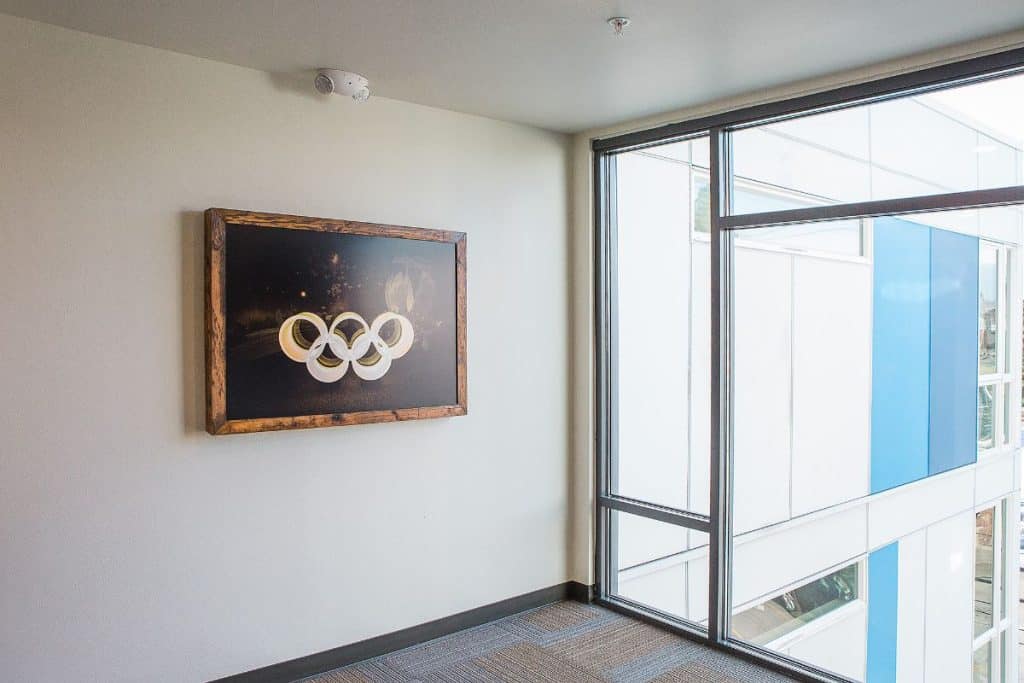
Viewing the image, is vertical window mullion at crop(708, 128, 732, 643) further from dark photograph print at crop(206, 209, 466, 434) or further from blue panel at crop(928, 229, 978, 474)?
dark photograph print at crop(206, 209, 466, 434)

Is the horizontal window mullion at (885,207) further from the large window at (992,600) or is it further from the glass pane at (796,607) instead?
the glass pane at (796,607)

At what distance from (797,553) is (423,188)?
2189 mm

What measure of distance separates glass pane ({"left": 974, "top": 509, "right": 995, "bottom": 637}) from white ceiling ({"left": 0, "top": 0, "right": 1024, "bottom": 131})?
63.8 inches

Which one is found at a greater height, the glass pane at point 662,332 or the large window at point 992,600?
the glass pane at point 662,332

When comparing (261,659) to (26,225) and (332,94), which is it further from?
(332,94)

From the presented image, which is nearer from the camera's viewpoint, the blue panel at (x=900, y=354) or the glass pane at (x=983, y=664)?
the glass pane at (x=983, y=664)

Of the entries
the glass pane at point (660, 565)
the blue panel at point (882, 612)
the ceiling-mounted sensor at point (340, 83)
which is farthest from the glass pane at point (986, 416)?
the ceiling-mounted sensor at point (340, 83)

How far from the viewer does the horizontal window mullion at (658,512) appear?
138 inches

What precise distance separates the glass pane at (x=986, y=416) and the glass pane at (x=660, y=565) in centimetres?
119

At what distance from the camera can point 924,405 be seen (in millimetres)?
2926

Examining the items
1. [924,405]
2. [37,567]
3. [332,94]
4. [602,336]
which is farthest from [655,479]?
[37,567]

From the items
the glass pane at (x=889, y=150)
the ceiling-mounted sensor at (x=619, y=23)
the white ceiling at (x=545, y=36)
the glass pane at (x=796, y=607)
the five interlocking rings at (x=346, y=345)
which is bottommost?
the glass pane at (x=796, y=607)

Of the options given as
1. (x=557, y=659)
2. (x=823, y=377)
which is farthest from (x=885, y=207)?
(x=557, y=659)

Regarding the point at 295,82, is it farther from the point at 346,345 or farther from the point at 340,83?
the point at 346,345
